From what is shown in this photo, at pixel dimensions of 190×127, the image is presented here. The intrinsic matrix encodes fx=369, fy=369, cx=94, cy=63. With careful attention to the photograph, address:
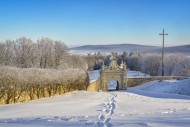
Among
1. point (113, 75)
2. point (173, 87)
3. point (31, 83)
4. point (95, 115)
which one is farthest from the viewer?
point (113, 75)

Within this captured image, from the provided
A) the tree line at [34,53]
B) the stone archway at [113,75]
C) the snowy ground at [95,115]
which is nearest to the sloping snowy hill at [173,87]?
the stone archway at [113,75]

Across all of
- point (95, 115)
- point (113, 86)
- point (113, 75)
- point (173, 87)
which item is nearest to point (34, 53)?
point (113, 75)

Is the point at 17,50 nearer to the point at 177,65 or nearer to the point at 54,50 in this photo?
the point at 54,50

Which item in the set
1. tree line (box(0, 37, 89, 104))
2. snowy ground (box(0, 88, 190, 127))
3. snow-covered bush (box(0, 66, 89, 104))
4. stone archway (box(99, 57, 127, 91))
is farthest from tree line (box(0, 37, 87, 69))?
snowy ground (box(0, 88, 190, 127))

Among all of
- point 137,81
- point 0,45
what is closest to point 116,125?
point 137,81

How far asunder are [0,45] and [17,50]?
3509 millimetres

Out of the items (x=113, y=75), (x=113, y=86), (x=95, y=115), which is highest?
(x=95, y=115)

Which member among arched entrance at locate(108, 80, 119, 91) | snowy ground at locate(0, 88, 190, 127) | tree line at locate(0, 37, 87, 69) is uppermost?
tree line at locate(0, 37, 87, 69)

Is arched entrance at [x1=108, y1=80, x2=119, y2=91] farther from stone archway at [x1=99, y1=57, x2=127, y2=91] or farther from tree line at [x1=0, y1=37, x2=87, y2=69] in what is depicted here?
tree line at [x1=0, y1=37, x2=87, y2=69]

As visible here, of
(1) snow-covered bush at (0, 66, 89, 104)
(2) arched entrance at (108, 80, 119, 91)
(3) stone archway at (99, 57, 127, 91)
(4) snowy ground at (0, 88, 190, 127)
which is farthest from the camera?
(2) arched entrance at (108, 80, 119, 91)

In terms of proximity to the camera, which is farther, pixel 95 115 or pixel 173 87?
pixel 173 87

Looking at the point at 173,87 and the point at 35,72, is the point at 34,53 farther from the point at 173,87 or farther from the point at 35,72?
the point at 35,72

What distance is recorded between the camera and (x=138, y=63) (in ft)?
424

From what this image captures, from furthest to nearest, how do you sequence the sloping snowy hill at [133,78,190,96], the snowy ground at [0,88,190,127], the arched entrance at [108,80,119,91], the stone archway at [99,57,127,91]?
the arched entrance at [108,80,119,91], the stone archway at [99,57,127,91], the sloping snowy hill at [133,78,190,96], the snowy ground at [0,88,190,127]
